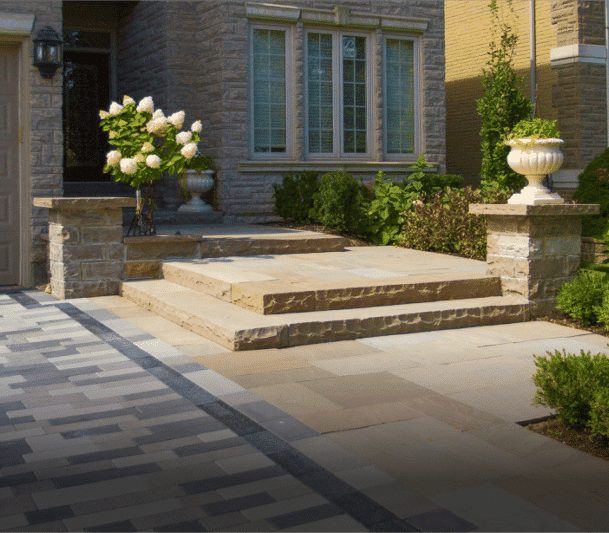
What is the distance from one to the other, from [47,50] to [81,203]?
210 centimetres

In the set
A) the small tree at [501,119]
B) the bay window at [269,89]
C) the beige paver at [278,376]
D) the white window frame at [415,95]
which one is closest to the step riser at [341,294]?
the beige paver at [278,376]

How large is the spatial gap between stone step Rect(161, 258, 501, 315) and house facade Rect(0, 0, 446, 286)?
14.7 feet

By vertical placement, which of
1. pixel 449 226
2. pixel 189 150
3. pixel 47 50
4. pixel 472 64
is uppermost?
pixel 472 64

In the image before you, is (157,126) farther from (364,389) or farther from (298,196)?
(364,389)

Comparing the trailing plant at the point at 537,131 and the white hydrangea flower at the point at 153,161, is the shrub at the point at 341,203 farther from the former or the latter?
the trailing plant at the point at 537,131

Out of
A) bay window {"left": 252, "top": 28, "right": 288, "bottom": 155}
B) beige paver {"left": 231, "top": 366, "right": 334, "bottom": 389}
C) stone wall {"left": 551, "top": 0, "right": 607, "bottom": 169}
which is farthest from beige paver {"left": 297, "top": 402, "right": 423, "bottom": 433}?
stone wall {"left": 551, "top": 0, "right": 607, "bottom": 169}

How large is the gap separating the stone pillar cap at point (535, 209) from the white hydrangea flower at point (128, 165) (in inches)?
138

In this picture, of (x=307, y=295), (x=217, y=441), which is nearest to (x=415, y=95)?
(x=307, y=295)

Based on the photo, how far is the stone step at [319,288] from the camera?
6.35 m

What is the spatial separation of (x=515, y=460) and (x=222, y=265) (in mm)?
5029

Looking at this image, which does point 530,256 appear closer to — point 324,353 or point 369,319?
point 369,319

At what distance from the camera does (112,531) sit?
278cm

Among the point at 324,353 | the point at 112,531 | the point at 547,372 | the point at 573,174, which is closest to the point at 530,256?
the point at 324,353

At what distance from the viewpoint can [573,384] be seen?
148 inches
